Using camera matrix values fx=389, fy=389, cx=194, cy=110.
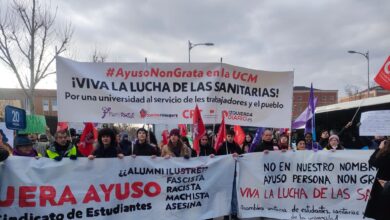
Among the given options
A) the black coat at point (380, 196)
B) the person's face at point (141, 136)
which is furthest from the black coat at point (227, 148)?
the black coat at point (380, 196)

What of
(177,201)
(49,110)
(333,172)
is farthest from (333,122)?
(49,110)

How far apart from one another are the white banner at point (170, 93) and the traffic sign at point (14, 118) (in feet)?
3.37

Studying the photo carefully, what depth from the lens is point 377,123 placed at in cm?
639

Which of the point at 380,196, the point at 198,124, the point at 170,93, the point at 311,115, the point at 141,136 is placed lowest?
the point at 380,196

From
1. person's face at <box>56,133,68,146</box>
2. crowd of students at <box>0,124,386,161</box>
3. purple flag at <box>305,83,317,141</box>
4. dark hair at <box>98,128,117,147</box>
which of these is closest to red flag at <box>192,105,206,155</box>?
crowd of students at <box>0,124,386,161</box>

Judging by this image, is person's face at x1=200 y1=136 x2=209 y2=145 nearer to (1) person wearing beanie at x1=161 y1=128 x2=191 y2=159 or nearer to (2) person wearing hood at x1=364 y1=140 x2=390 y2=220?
(1) person wearing beanie at x1=161 y1=128 x2=191 y2=159

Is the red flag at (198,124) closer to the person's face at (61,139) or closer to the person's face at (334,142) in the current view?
the person's face at (61,139)

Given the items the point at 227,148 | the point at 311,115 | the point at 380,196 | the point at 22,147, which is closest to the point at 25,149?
the point at 22,147

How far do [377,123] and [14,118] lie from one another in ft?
19.8

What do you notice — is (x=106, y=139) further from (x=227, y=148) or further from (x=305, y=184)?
(x=305, y=184)

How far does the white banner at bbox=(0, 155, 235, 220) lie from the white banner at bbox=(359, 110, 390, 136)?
2.36m

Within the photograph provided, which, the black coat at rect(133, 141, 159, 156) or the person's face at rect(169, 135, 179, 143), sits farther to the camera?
the black coat at rect(133, 141, 159, 156)

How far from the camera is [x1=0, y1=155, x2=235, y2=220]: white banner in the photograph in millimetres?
5062

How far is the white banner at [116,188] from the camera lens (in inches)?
199
